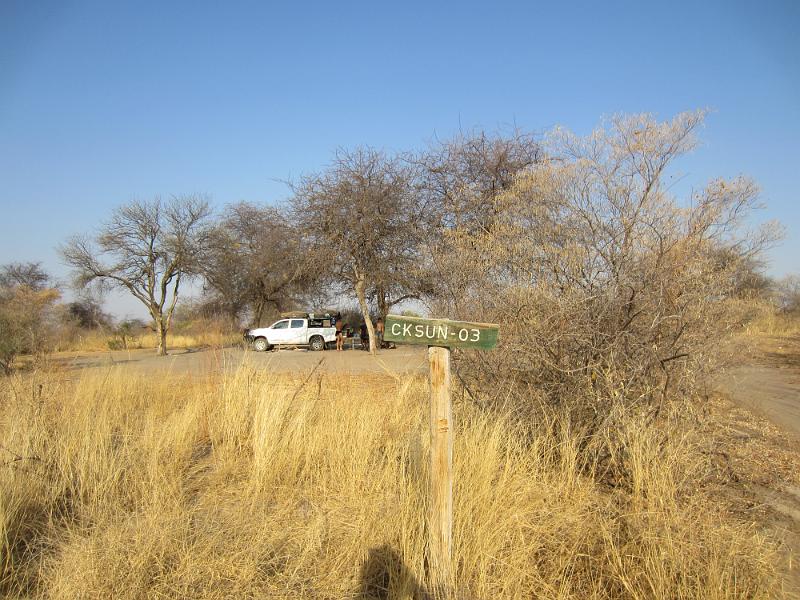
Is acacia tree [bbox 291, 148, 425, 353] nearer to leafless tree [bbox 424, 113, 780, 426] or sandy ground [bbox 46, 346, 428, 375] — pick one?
sandy ground [bbox 46, 346, 428, 375]

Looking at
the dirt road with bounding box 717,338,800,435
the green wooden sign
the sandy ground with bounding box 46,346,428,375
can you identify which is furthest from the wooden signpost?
the dirt road with bounding box 717,338,800,435

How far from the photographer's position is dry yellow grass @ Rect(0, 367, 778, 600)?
2.81 m

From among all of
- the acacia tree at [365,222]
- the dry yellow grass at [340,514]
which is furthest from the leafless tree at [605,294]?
the acacia tree at [365,222]

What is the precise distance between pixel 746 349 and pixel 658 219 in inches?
63.5

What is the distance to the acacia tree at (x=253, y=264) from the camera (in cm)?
2569

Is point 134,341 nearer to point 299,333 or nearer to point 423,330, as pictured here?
point 299,333

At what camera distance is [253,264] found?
2809 centimetres

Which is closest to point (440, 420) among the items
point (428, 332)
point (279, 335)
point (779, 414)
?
point (428, 332)

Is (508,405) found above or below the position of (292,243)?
below

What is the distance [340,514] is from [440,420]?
1.22m

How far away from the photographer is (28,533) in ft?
11.2

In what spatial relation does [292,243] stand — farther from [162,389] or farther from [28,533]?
[28,533]

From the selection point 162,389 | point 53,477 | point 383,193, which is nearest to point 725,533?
point 53,477

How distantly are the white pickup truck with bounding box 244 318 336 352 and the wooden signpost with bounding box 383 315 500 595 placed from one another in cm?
2153
